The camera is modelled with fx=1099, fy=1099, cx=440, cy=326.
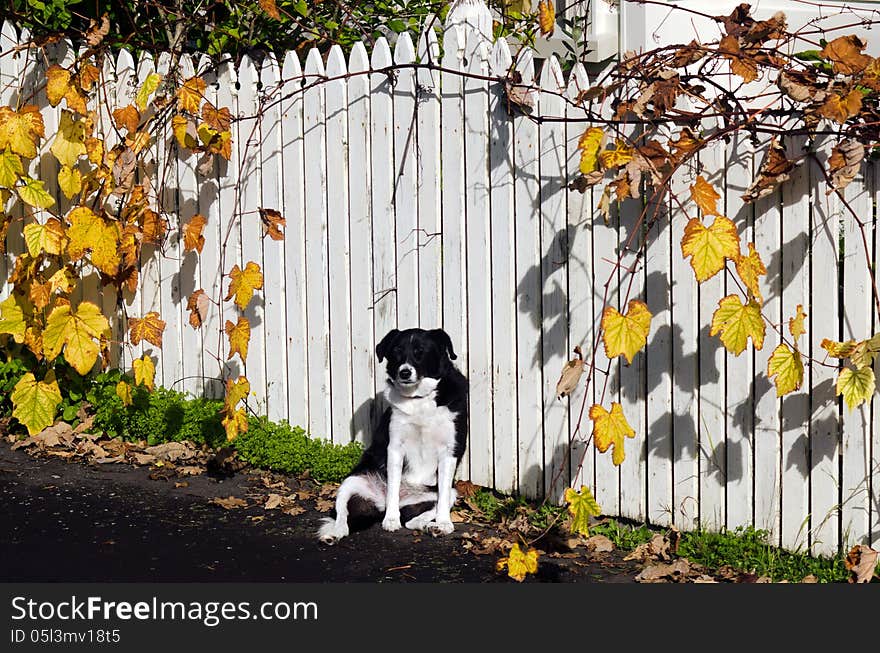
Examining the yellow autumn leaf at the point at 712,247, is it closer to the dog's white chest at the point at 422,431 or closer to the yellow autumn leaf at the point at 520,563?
the yellow autumn leaf at the point at 520,563

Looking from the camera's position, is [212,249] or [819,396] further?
[212,249]

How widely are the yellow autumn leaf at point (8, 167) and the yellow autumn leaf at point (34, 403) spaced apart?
1110 millimetres

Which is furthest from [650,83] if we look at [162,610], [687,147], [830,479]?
[162,610]

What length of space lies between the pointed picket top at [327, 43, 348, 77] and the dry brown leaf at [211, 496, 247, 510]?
2371 mm

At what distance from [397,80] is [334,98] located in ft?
1.45

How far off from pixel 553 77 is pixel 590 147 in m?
0.56

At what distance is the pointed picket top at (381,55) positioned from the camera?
5.82m

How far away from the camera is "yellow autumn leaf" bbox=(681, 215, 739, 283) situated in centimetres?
428

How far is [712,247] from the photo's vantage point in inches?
169

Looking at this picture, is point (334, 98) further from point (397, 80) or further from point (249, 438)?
point (249, 438)

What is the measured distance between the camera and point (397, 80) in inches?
230

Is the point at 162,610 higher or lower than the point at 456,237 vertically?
lower

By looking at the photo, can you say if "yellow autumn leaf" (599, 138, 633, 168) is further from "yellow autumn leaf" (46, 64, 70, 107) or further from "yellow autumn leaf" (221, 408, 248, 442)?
"yellow autumn leaf" (46, 64, 70, 107)

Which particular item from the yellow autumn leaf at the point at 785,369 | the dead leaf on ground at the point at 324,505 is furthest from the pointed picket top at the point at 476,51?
the dead leaf on ground at the point at 324,505
